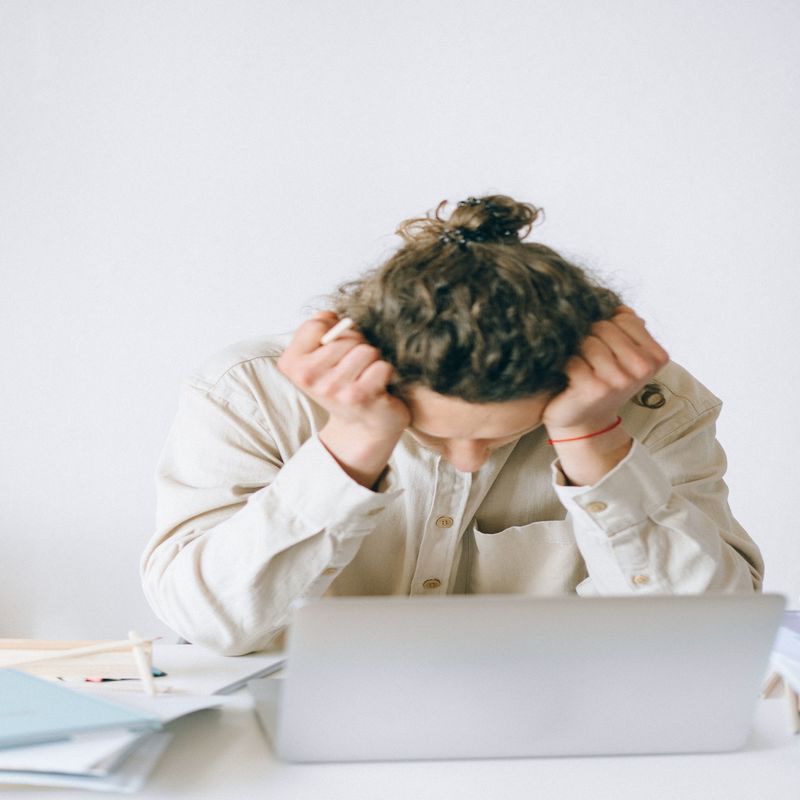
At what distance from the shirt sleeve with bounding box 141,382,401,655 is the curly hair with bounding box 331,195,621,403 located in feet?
0.45

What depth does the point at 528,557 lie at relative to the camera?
1.32 m

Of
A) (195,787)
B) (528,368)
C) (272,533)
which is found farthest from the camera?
(272,533)

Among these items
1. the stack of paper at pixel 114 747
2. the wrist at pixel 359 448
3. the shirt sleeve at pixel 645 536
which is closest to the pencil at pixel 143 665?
the stack of paper at pixel 114 747

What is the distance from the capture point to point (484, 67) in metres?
2.54

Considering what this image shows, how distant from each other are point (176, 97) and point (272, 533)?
168 cm

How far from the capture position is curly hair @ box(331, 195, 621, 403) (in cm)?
97

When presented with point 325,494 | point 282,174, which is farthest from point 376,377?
point 282,174

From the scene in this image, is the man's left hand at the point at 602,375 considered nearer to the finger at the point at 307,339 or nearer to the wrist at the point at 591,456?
the wrist at the point at 591,456

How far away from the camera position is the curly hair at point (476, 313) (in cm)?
97

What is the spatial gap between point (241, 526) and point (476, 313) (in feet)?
1.14

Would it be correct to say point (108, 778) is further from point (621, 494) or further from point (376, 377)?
point (621, 494)

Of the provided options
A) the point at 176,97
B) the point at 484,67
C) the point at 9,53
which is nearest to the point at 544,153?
the point at 484,67

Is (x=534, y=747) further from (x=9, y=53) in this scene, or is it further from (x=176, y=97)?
(x=9, y=53)

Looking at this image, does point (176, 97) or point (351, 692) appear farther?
point (176, 97)
